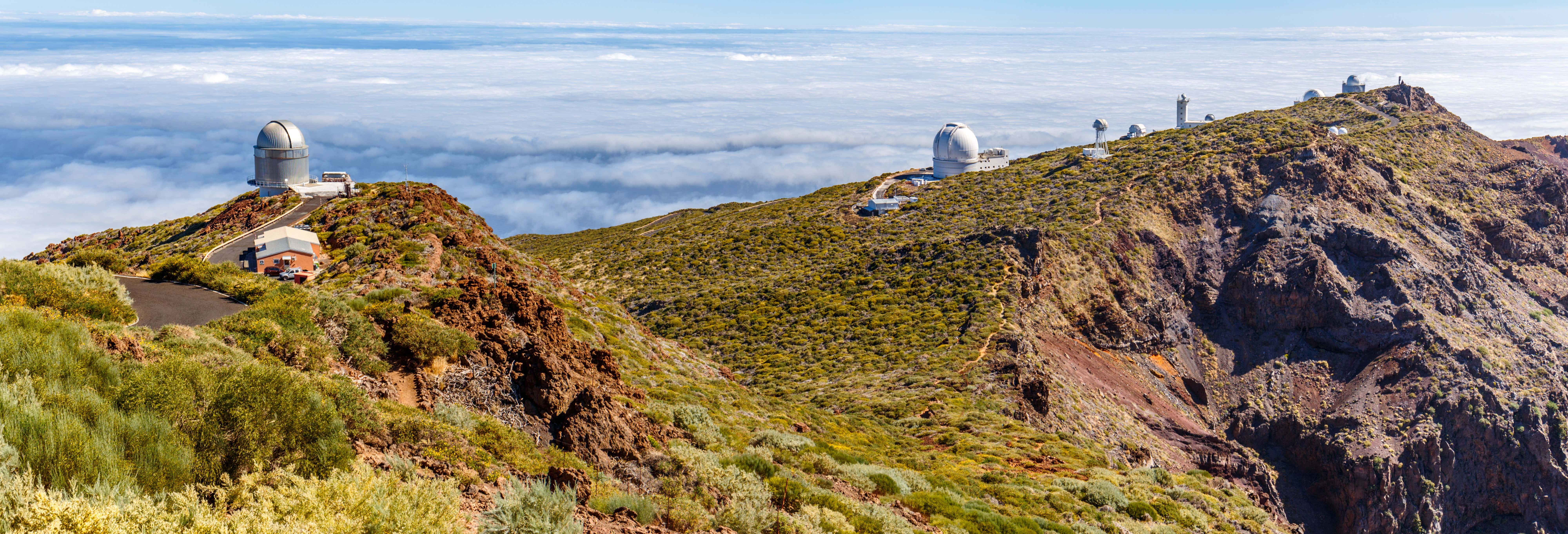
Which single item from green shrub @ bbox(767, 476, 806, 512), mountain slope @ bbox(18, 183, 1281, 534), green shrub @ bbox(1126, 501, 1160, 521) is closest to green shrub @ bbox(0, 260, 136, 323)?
mountain slope @ bbox(18, 183, 1281, 534)

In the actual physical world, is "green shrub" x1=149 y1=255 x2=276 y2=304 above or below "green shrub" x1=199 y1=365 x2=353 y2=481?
above

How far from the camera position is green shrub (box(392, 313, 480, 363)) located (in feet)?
40.9

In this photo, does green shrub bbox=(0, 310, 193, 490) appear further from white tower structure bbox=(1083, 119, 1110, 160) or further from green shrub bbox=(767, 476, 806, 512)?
white tower structure bbox=(1083, 119, 1110, 160)

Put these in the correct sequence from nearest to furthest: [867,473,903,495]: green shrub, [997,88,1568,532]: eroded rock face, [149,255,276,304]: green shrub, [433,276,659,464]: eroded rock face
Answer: [433,276,659,464]: eroded rock face
[867,473,903,495]: green shrub
[149,255,276,304]: green shrub
[997,88,1568,532]: eroded rock face

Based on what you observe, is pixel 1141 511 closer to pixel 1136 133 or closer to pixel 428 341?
pixel 428 341

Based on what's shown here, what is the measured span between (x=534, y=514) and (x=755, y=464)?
18.1 feet

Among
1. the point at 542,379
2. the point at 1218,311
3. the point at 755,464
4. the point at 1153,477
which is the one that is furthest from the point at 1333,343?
the point at 542,379

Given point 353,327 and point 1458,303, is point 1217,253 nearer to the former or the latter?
point 1458,303

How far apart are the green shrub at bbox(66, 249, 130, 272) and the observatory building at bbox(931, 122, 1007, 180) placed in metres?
49.6

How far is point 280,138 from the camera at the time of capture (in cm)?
3412

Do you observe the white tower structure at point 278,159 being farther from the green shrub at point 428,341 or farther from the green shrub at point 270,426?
the green shrub at point 270,426

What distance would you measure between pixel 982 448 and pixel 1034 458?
117 cm

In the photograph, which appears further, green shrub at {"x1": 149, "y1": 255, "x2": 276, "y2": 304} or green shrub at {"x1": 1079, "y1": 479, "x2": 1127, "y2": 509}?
green shrub at {"x1": 1079, "y1": 479, "x2": 1127, "y2": 509}

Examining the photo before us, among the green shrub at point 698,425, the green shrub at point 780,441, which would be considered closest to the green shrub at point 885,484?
the green shrub at point 780,441
